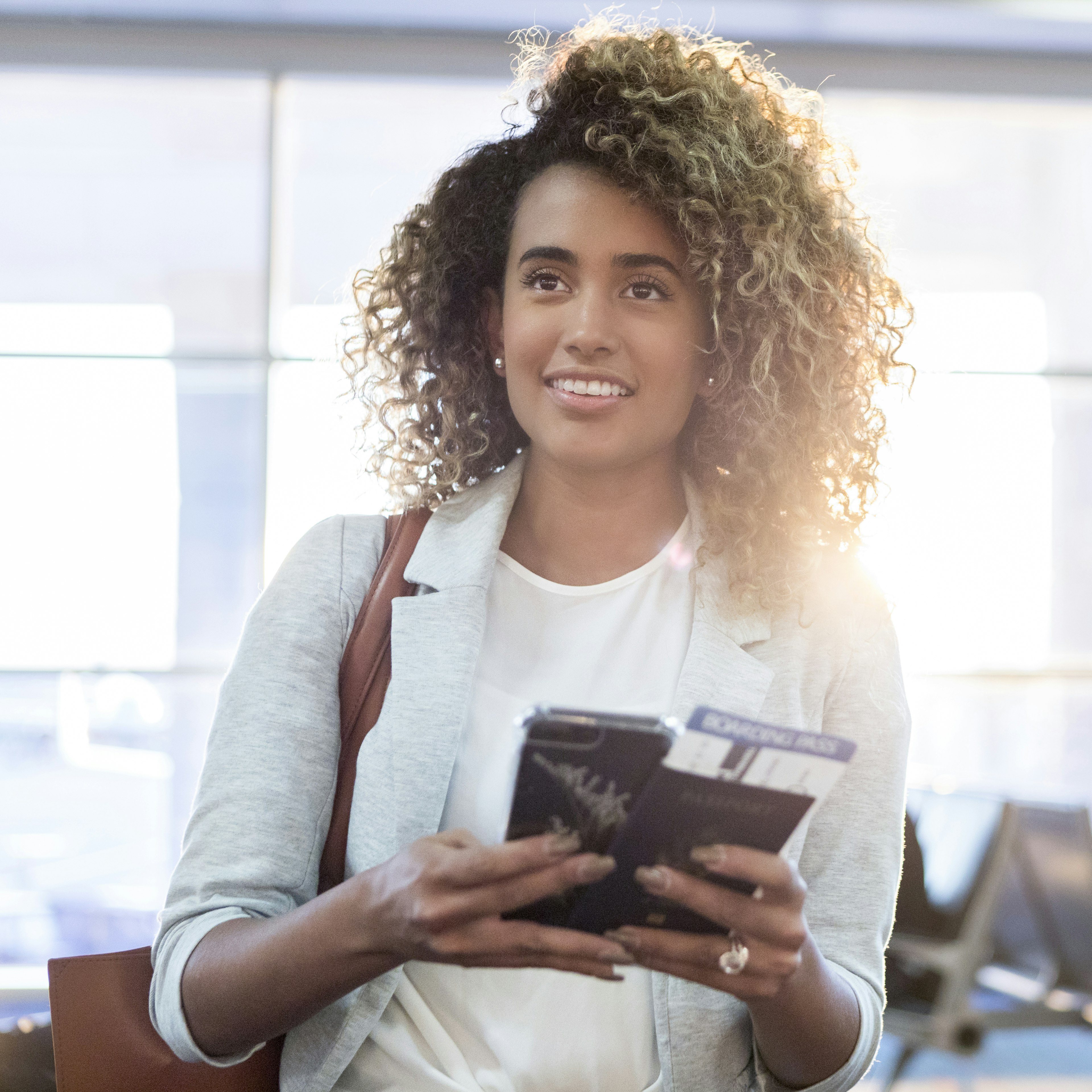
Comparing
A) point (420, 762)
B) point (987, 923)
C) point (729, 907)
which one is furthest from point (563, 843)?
point (987, 923)

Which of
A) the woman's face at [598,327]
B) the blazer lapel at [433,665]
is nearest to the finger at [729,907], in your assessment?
the blazer lapel at [433,665]

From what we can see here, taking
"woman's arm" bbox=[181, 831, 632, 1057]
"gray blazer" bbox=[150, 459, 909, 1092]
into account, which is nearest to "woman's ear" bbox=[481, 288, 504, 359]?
"gray blazer" bbox=[150, 459, 909, 1092]

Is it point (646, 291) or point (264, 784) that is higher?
point (646, 291)

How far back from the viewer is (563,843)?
33.6 inches

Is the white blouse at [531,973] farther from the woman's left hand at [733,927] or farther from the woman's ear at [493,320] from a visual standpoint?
the woman's ear at [493,320]

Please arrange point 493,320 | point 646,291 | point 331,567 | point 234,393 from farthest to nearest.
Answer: point 234,393, point 493,320, point 646,291, point 331,567

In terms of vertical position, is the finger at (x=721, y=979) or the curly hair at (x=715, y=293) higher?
the curly hair at (x=715, y=293)

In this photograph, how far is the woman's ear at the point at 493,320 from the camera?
5.27 ft

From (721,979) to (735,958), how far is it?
2cm

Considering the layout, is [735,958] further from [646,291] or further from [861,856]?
[646,291]

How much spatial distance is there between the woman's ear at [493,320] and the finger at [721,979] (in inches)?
37.6

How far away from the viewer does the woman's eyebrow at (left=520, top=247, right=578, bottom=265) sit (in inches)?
53.7

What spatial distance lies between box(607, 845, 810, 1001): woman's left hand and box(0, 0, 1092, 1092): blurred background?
2512 millimetres

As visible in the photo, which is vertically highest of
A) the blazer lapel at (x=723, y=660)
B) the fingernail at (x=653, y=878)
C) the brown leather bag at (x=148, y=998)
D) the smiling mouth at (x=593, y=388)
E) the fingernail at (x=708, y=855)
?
the smiling mouth at (x=593, y=388)
